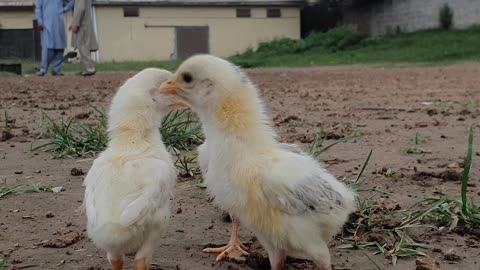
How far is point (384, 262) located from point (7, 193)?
8.17 feet

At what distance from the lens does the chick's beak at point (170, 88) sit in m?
2.92

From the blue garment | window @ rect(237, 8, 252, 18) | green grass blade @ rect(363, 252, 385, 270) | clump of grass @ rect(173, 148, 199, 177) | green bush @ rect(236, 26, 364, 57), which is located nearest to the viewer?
green grass blade @ rect(363, 252, 385, 270)

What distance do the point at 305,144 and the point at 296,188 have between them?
3.17m

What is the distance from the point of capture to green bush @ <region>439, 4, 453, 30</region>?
1231 inches

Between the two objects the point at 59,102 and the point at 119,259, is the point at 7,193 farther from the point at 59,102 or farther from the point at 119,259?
the point at 59,102

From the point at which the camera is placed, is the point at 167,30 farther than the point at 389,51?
Yes

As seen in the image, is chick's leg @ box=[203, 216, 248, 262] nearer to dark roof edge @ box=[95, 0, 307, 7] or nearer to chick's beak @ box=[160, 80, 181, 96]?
chick's beak @ box=[160, 80, 181, 96]

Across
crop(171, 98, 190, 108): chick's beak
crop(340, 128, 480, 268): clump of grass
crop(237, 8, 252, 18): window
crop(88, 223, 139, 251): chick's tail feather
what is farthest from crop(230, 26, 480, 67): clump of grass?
crop(88, 223, 139, 251): chick's tail feather

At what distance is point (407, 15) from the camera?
34.1 m

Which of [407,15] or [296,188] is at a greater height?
[407,15]

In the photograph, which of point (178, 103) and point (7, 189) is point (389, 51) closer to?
point (7, 189)

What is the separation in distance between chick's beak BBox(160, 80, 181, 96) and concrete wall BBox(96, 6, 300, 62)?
34658 millimetres

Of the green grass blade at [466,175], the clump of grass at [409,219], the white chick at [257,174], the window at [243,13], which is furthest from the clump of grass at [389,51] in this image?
the white chick at [257,174]

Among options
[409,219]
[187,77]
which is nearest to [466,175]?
[409,219]
